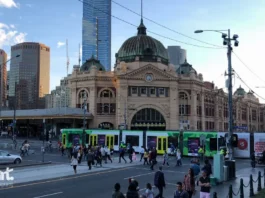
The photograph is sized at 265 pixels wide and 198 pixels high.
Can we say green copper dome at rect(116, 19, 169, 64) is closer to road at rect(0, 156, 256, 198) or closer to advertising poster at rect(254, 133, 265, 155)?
advertising poster at rect(254, 133, 265, 155)

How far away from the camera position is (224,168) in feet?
74.0

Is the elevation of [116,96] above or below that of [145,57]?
below

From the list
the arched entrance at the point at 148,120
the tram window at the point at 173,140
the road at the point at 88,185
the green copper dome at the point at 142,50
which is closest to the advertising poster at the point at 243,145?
the tram window at the point at 173,140

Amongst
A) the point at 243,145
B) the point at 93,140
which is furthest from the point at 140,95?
the point at 243,145

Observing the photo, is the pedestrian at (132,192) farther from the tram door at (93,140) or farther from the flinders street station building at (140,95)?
the flinders street station building at (140,95)

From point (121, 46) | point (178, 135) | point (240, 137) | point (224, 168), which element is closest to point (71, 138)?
point (178, 135)

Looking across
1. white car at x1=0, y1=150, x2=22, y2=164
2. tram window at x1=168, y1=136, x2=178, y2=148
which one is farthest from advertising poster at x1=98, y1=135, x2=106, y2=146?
white car at x1=0, y1=150, x2=22, y2=164

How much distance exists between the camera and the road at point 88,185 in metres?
18.1

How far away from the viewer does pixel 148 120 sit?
75.8 metres

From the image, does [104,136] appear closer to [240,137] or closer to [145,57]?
[240,137]

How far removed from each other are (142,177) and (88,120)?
2100 inches

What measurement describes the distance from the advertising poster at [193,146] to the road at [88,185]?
42.6 feet

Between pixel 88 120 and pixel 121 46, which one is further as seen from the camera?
pixel 121 46

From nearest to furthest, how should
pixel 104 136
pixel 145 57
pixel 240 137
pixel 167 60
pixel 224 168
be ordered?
pixel 224 168
pixel 240 137
pixel 104 136
pixel 145 57
pixel 167 60
